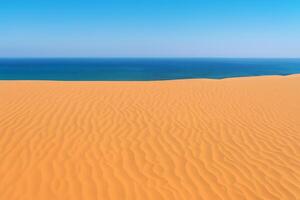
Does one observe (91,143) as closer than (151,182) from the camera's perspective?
No

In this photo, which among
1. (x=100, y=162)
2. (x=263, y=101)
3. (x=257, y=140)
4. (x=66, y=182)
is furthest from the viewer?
(x=263, y=101)

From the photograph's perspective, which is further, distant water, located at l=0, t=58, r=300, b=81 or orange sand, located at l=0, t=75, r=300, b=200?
distant water, located at l=0, t=58, r=300, b=81

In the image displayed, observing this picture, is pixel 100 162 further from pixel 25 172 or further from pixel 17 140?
pixel 17 140

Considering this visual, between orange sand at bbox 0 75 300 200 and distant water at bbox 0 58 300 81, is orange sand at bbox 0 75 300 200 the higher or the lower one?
the higher one

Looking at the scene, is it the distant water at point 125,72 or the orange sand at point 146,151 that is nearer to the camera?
the orange sand at point 146,151

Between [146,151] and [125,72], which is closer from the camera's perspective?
[146,151]

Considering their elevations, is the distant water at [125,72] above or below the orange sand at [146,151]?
below

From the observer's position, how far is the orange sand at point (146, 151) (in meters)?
3.90

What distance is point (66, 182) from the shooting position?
403 cm

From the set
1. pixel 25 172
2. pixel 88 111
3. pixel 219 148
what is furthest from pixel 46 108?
pixel 219 148

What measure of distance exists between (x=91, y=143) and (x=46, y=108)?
3.52 metres

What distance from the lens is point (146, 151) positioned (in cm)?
526

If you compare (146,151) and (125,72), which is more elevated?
(146,151)

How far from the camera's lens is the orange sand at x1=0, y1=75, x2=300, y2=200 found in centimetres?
390
